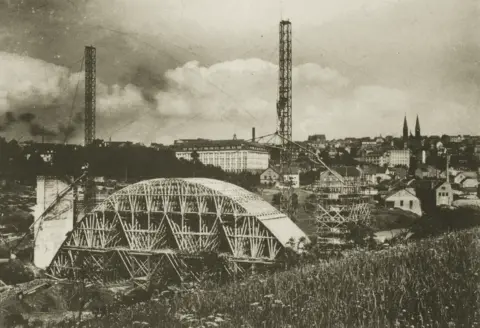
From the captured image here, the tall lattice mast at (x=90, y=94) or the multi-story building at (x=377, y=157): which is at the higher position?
the tall lattice mast at (x=90, y=94)

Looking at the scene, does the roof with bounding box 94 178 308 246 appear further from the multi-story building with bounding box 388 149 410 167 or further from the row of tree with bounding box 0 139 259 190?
the multi-story building with bounding box 388 149 410 167

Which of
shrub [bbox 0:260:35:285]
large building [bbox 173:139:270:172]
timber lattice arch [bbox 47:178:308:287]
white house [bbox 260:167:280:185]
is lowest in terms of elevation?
shrub [bbox 0:260:35:285]

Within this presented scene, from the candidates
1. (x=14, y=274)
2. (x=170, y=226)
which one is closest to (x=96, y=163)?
(x=170, y=226)

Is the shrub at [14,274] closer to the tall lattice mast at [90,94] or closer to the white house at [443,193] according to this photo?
the tall lattice mast at [90,94]

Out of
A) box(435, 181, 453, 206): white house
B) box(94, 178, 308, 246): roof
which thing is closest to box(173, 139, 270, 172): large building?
box(435, 181, 453, 206): white house

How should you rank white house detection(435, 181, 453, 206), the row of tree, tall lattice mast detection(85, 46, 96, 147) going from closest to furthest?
the row of tree, tall lattice mast detection(85, 46, 96, 147), white house detection(435, 181, 453, 206)

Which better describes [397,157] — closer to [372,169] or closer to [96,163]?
[372,169]

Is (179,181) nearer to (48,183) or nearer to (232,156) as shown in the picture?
(48,183)

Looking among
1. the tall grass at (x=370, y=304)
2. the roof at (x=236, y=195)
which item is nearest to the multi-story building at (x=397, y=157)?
the roof at (x=236, y=195)
